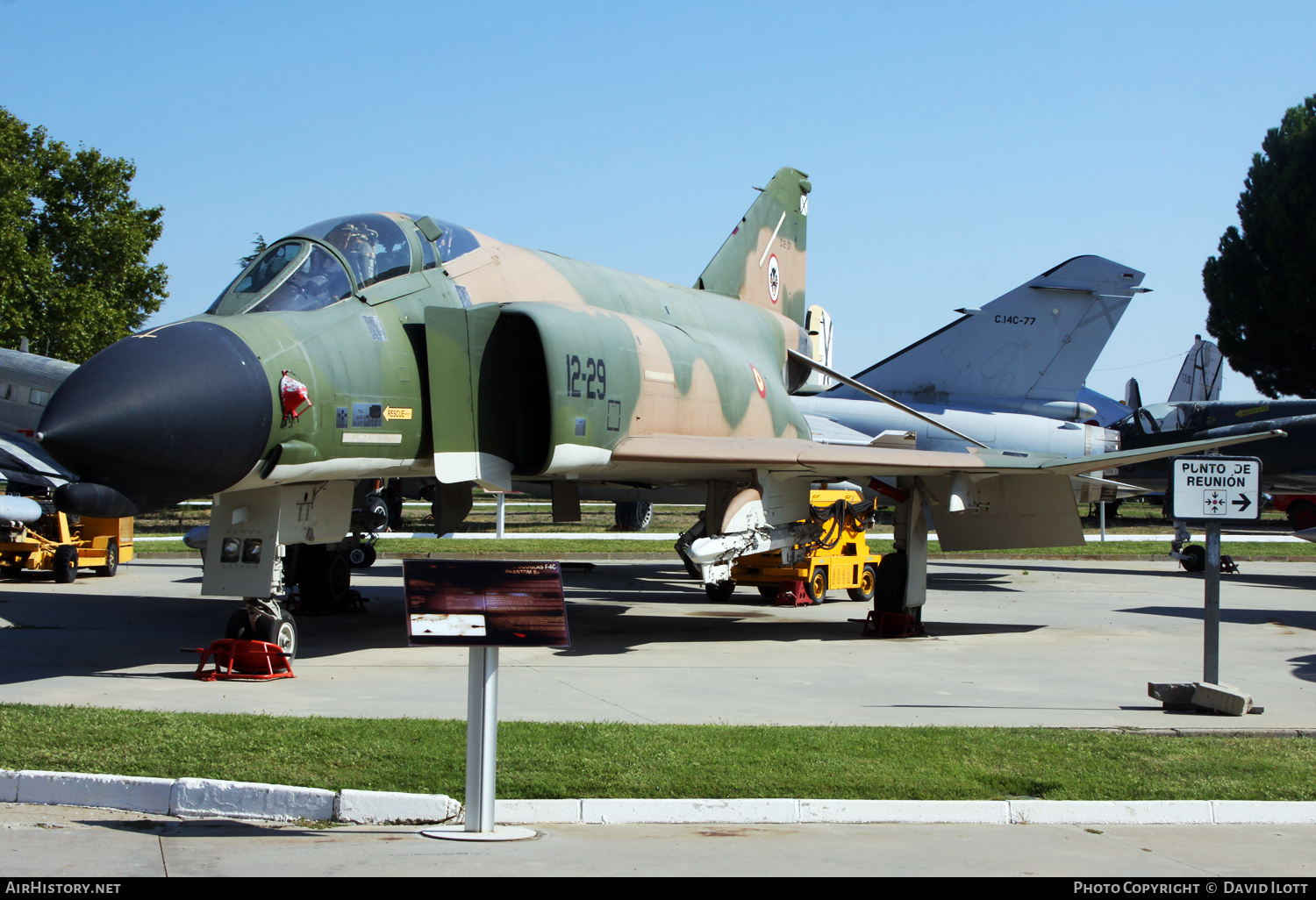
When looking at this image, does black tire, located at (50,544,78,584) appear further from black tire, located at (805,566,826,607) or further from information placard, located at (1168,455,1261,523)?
A: information placard, located at (1168,455,1261,523)

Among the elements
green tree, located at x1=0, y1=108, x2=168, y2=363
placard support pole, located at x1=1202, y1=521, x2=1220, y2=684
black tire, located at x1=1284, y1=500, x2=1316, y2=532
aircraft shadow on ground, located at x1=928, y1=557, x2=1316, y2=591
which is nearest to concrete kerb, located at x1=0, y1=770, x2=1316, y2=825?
placard support pole, located at x1=1202, y1=521, x2=1220, y2=684

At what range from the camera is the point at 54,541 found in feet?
60.1

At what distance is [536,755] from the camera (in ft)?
20.4

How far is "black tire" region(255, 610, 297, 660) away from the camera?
30.9ft

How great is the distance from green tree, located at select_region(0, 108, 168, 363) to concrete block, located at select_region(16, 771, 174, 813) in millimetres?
29194

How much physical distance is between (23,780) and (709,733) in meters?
3.56

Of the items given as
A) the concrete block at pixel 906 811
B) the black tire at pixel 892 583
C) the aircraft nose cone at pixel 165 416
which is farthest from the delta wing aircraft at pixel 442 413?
the concrete block at pixel 906 811

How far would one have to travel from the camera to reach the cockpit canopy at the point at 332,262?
30.0 ft

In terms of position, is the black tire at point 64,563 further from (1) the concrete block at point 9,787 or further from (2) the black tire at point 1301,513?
(2) the black tire at point 1301,513

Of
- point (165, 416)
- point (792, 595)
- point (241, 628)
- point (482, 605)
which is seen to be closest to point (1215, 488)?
point (482, 605)

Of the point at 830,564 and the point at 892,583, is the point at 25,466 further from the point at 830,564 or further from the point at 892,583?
the point at 892,583

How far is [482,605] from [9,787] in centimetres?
256

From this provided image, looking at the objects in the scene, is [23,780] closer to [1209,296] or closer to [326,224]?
[326,224]

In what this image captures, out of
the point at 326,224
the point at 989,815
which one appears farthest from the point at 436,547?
the point at 989,815
